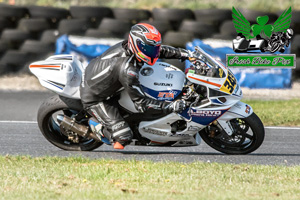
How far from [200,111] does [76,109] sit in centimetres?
152

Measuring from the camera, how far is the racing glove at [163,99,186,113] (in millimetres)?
6527

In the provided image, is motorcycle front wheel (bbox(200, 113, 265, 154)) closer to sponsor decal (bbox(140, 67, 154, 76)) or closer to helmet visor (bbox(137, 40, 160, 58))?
sponsor decal (bbox(140, 67, 154, 76))

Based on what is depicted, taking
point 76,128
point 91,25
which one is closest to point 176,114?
point 76,128

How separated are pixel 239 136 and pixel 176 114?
83cm

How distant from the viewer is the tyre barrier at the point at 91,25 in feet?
42.2

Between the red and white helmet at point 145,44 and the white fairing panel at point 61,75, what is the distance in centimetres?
89

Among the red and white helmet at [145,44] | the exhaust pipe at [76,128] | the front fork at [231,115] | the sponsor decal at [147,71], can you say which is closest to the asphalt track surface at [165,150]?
the exhaust pipe at [76,128]

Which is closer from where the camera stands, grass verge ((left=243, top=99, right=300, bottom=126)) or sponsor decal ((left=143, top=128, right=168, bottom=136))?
sponsor decal ((left=143, top=128, right=168, bottom=136))

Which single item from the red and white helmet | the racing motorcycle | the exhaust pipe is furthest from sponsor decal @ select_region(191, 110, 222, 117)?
the exhaust pipe

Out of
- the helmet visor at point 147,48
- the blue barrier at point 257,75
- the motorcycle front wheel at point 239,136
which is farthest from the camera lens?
the blue barrier at point 257,75

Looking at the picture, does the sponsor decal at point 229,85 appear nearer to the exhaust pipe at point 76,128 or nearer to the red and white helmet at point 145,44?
the red and white helmet at point 145,44

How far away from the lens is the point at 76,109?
278 inches

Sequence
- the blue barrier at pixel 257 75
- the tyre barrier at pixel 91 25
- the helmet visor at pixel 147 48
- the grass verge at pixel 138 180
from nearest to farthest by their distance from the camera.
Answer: the grass verge at pixel 138 180
the helmet visor at pixel 147 48
the blue barrier at pixel 257 75
the tyre barrier at pixel 91 25

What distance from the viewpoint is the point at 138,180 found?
550 centimetres
